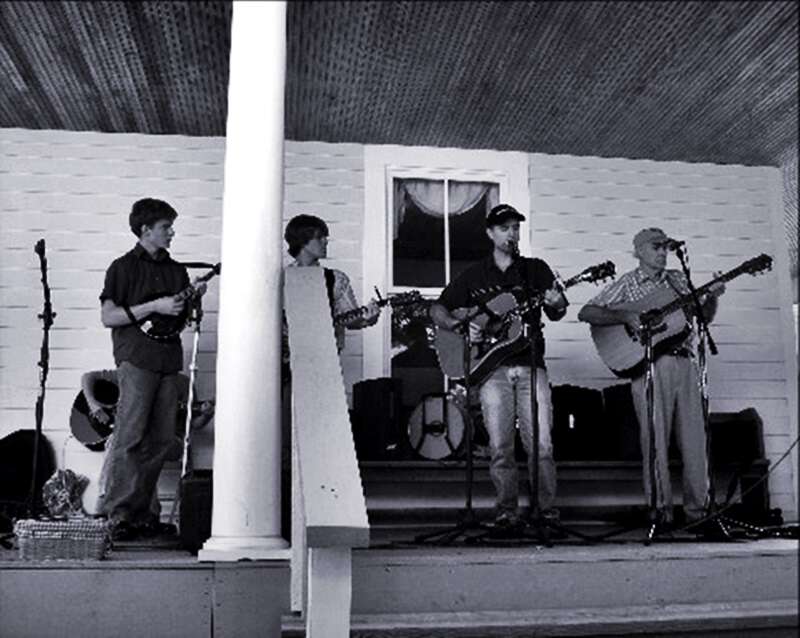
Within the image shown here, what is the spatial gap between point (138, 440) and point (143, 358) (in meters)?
0.37

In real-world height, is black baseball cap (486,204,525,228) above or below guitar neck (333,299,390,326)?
above

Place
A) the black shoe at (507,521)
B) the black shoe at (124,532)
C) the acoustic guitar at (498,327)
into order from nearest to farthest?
the black shoe at (507,521) → the black shoe at (124,532) → the acoustic guitar at (498,327)

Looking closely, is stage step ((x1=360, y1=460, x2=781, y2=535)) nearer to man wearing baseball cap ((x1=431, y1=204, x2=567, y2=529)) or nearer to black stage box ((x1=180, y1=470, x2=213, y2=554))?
man wearing baseball cap ((x1=431, y1=204, x2=567, y2=529))

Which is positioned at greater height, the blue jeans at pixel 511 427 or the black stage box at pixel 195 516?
the blue jeans at pixel 511 427

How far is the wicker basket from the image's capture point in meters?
3.19

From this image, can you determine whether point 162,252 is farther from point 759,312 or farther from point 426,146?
point 759,312

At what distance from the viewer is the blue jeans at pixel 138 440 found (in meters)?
4.23

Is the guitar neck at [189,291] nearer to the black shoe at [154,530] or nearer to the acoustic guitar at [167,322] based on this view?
the acoustic guitar at [167,322]

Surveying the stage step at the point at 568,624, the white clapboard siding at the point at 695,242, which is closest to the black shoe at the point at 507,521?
the stage step at the point at 568,624

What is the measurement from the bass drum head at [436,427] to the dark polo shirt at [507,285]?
1.16 m

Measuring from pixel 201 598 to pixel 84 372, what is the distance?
3.33m

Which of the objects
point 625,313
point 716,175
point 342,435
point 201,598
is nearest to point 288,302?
point 342,435

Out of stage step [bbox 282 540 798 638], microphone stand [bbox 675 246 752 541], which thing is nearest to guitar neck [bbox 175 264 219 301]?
stage step [bbox 282 540 798 638]

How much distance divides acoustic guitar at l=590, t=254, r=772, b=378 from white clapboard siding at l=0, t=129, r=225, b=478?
2.59 metres
